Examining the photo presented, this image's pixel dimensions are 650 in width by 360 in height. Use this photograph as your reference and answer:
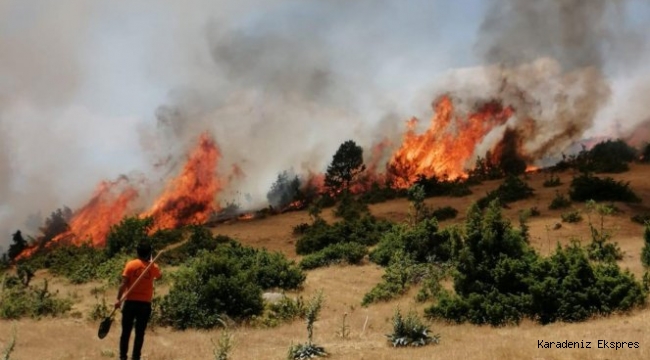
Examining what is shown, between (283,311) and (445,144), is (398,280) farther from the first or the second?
(445,144)

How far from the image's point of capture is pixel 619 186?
35094 mm

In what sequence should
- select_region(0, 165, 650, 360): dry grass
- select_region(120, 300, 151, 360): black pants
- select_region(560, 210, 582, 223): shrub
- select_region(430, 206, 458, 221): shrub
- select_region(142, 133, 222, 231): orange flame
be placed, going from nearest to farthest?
select_region(120, 300, 151, 360): black pants, select_region(0, 165, 650, 360): dry grass, select_region(560, 210, 582, 223): shrub, select_region(430, 206, 458, 221): shrub, select_region(142, 133, 222, 231): orange flame

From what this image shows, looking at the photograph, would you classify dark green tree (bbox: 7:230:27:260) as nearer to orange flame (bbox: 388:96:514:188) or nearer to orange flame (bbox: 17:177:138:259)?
orange flame (bbox: 17:177:138:259)

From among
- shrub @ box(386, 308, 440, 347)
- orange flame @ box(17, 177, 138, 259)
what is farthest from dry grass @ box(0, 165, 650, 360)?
orange flame @ box(17, 177, 138, 259)

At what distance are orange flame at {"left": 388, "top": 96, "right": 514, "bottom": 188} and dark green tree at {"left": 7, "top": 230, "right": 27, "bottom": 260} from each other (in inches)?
1824

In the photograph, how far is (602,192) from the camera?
3522 centimetres

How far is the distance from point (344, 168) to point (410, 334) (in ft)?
169

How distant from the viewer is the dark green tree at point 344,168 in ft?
201

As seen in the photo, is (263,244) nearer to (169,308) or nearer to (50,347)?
(169,308)

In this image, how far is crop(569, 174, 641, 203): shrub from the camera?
113 feet

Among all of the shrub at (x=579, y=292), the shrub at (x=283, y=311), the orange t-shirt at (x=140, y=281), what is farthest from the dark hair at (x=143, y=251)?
the shrub at (x=579, y=292)

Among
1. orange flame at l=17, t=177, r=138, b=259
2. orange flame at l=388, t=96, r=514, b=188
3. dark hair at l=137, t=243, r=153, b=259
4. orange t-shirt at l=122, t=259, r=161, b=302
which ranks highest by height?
orange flame at l=388, t=96, r=514, b=188

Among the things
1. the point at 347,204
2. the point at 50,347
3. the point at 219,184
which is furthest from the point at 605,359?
the point at 219,184

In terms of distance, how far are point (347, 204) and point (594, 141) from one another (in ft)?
134
